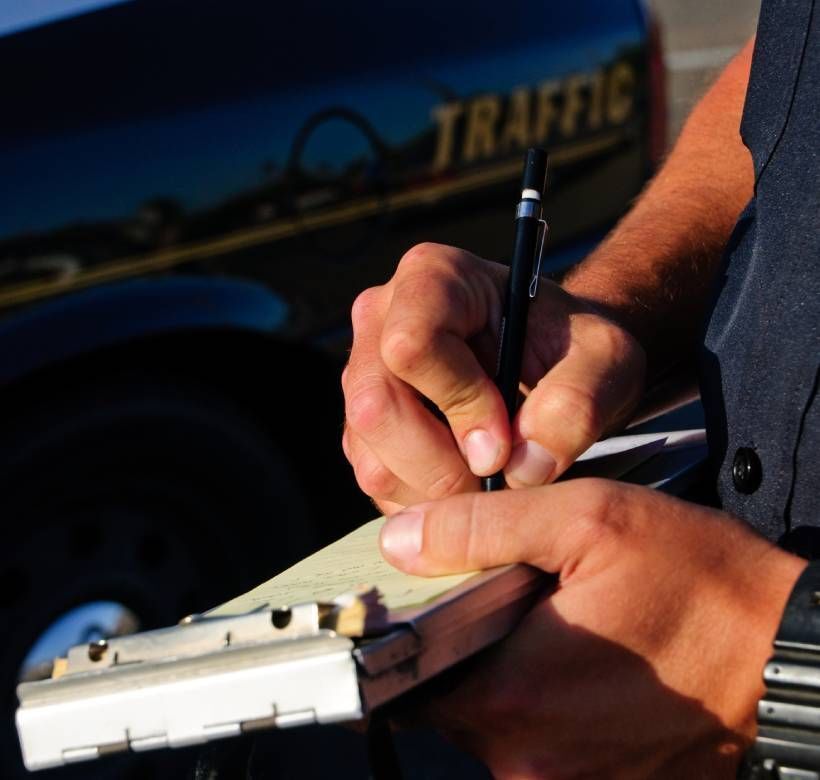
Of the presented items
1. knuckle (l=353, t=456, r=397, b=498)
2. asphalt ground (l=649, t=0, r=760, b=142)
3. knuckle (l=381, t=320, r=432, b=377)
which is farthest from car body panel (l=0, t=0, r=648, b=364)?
asphalt ground (l=649, t=0, r=760, b=142)

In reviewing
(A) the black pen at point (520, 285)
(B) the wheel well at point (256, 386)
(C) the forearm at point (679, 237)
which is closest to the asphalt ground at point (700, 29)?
(B) the wheel well at point (256, 386)

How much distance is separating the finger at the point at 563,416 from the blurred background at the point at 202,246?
1.52 m

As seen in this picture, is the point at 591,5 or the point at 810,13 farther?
the point at 591,5

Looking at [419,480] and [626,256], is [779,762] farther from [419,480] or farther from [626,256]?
[626,256]

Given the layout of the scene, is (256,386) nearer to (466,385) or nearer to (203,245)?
(203,245)

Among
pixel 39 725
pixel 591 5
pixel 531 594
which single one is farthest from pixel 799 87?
pixel 591 5

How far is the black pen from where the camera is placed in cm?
126

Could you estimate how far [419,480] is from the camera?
125 centimetres

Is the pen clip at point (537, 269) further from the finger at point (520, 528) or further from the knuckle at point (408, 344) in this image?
the finger at point (520, 528)

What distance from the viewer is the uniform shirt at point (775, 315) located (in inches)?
46.0

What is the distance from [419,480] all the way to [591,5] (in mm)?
2447

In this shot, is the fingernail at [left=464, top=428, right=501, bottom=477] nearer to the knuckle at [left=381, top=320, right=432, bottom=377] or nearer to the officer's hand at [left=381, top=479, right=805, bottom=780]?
the knuckle at [left=381, top=320, right=432, bottom=377]

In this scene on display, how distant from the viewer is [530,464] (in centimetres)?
121

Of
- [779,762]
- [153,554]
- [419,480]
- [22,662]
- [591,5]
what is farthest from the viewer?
[591,5]
